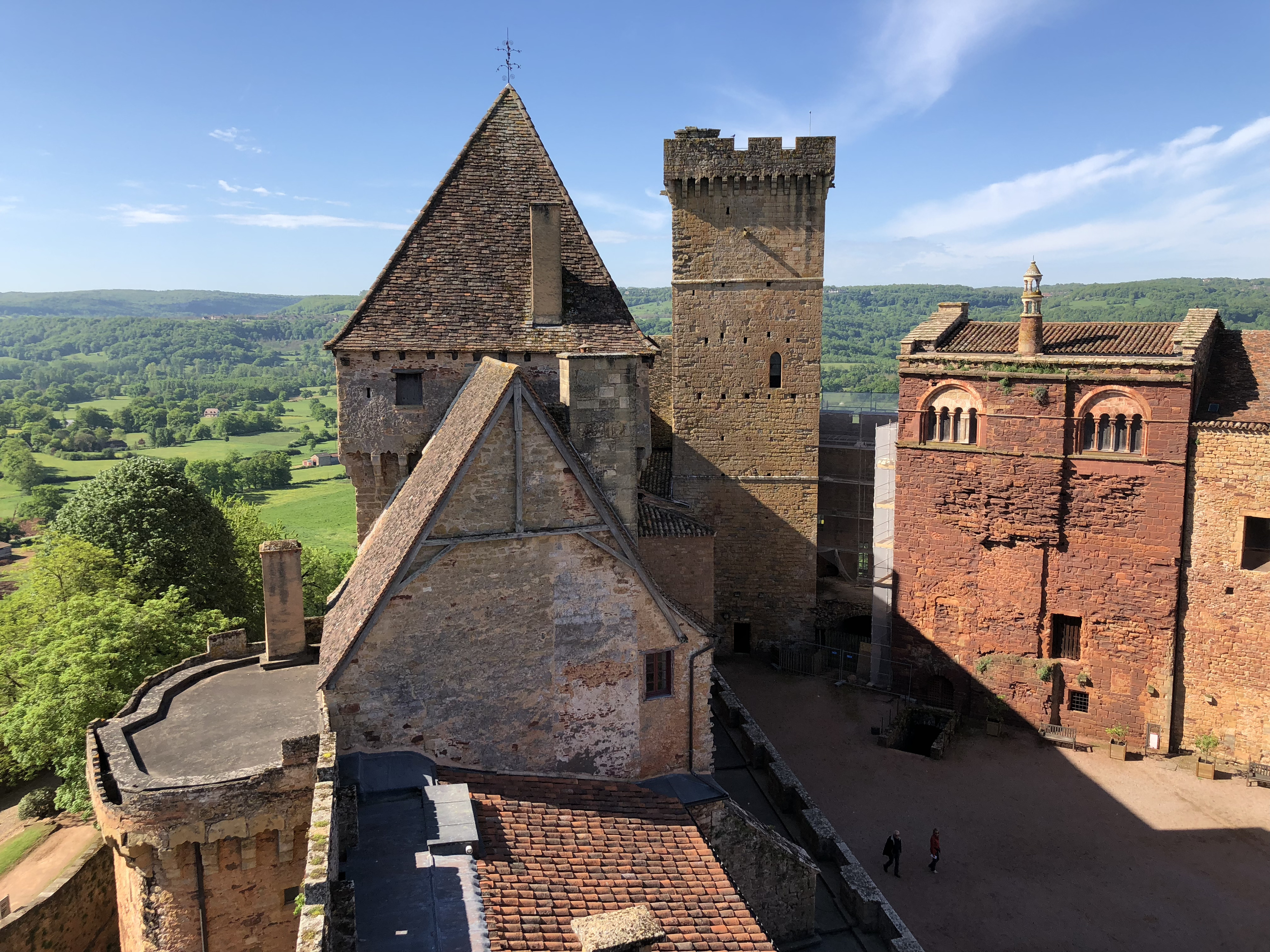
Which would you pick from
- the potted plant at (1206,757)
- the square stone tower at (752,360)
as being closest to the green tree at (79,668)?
the square stone tower at (752,360)

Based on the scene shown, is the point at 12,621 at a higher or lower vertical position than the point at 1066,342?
lower

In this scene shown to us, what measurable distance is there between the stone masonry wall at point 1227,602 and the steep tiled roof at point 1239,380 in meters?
0.68

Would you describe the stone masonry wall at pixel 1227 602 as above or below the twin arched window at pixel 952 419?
below

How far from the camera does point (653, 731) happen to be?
16.4 meters

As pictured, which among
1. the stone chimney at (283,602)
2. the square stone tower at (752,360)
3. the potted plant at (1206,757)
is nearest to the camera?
the stone chimney at (283,602)

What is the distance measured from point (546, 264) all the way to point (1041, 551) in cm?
1880

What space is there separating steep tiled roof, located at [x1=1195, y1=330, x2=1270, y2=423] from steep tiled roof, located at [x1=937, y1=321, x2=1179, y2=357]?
5.82 feet

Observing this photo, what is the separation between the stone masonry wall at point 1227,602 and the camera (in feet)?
82.4

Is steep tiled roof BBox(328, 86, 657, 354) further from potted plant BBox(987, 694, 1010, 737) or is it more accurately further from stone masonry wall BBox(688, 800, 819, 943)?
potted plant BBox(987, 694, 1010, 737)

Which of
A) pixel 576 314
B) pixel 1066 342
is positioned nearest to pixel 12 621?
pixel 576 314

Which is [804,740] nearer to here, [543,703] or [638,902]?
[543,703]

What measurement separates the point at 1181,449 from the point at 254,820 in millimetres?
25534

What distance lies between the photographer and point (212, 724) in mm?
15461

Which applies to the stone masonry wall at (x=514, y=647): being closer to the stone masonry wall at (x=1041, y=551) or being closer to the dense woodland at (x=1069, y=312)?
the stone masonry wall at (x=1041, y=551)
